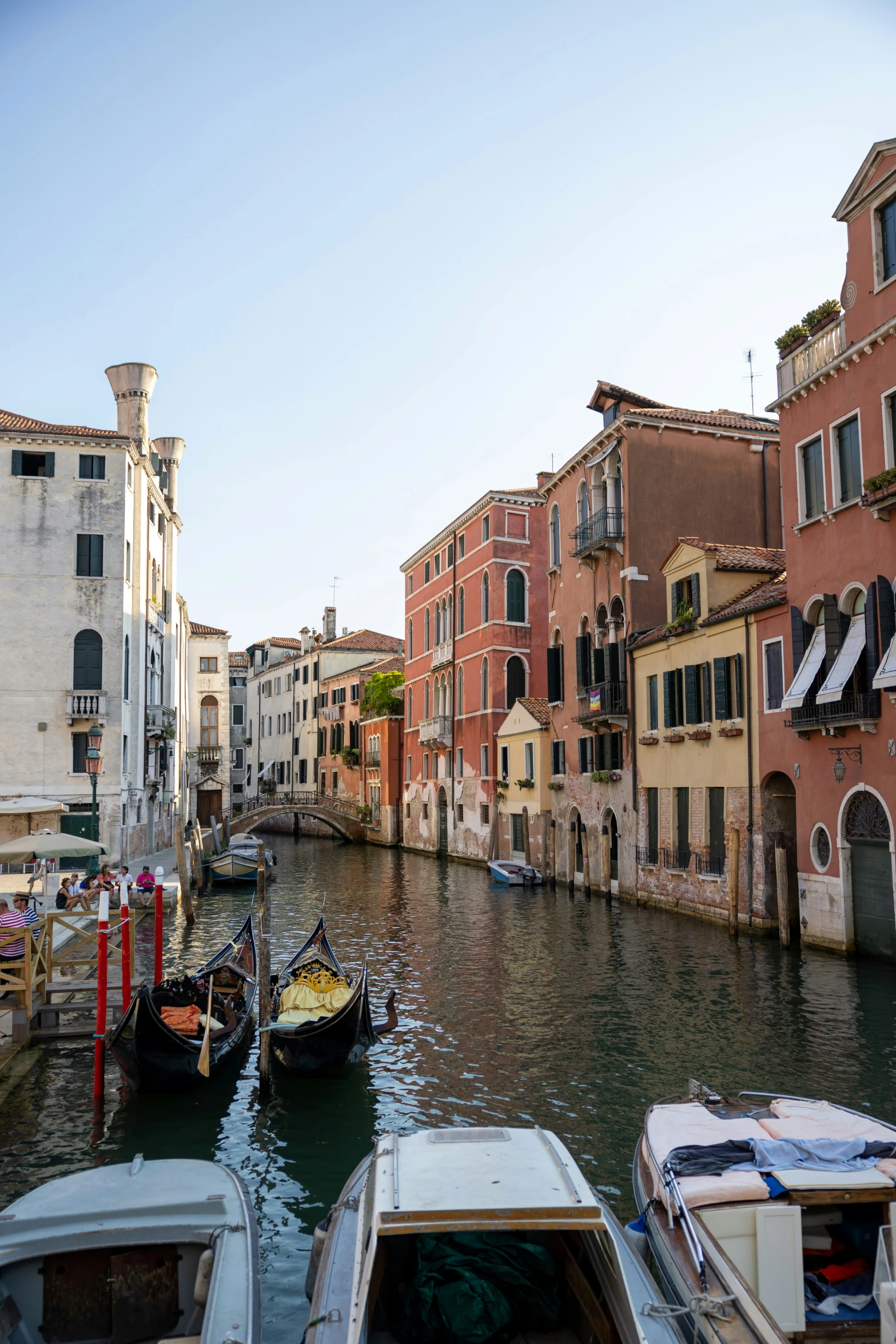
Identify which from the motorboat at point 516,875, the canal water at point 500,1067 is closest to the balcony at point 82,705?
the canal water at point 500,1067

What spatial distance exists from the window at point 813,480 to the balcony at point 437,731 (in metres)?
21.5

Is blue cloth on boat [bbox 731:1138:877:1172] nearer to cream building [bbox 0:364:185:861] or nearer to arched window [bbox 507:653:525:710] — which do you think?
cream building [bbox 0:364:185:861]

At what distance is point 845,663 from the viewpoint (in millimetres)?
14422

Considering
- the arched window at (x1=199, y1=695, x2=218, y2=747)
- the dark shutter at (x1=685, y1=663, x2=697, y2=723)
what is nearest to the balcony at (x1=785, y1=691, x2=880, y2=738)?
the dark shutter at (x1=685, y1=663, x2=697, y2=723)

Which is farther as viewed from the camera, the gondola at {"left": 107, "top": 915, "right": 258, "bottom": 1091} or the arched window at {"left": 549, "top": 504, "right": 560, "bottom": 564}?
the arched window at {"left": 549, "top": 504, "right": 560, "bottom": 564}

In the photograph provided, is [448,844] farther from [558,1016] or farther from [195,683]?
[558,1016]

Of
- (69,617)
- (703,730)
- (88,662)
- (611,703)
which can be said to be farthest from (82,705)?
(703,730)

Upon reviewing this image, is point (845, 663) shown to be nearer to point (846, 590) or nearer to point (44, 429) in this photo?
point (846, 590)

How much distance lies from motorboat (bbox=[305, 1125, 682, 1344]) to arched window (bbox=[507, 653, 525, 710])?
28.4 metres

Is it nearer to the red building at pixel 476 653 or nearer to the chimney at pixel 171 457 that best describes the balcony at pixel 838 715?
the red building at pixel 476 653

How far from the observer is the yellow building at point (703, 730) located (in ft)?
58.0

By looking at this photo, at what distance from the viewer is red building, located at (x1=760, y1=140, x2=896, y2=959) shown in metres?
13.8

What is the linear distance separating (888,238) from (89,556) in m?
19.5

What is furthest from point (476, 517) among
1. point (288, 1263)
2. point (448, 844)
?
point (288, 1263)
